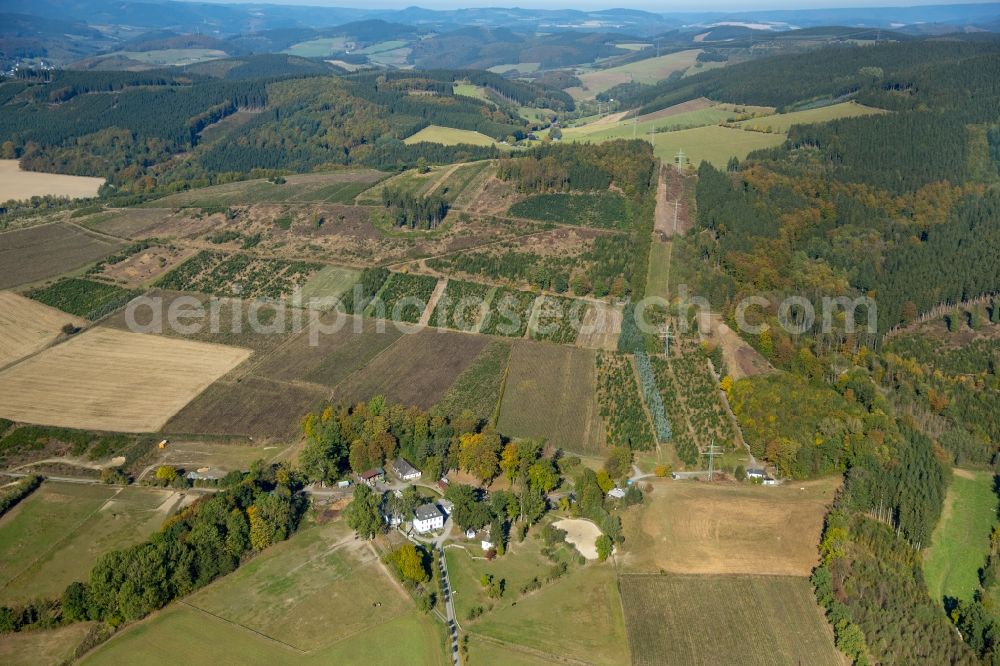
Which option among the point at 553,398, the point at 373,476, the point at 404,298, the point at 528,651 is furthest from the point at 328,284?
the point at 528,651

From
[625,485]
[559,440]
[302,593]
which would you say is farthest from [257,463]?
[625,485]

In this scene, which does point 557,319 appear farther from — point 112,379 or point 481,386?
point 112,379

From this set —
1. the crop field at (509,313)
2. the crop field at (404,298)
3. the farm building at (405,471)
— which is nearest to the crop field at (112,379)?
the crop field at (404,298)

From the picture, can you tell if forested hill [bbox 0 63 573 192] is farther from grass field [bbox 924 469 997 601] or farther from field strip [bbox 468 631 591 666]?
field strip [bbox 468 631 591 666]

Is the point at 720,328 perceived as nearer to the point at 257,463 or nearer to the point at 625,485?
the point at 625,485

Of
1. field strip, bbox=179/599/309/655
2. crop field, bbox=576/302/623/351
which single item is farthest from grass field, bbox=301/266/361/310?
field strip, bbox=179/599/309/655

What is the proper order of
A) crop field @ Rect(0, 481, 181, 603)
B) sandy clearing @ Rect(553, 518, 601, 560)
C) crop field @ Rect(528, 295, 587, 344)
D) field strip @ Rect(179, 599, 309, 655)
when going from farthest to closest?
crop field @ Rect(528, 295, 587, 344)
sandy clearing @ Rect(553, 518, 601, 560)
crop field @ Rect(0, 481, 181, 603)
field strip @ Rect(179, 599, 309, 655)
